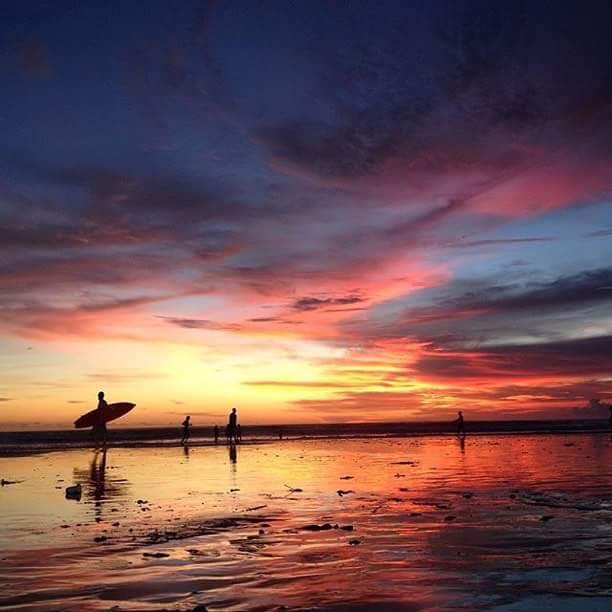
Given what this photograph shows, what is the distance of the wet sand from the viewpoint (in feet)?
33.1

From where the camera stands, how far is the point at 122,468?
33.5 m

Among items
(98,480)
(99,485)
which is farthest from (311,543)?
(98,480)

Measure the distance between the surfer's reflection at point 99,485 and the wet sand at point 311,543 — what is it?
10 centimetres

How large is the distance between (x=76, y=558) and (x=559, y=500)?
1321 centimetres

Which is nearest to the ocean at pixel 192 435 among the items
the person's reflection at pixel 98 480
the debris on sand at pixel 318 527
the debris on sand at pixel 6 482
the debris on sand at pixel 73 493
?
the person's reflection at pixel 98 480

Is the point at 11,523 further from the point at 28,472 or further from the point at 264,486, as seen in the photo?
the point at 28,472

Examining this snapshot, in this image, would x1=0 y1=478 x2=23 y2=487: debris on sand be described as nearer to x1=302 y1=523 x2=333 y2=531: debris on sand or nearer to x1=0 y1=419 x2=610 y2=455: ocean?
x1=302 y1=523 x2=333 y2=531: debris on sand

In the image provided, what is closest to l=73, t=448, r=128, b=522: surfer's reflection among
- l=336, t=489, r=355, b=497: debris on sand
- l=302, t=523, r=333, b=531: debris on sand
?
l=302, t=523, r=333, b=531: debris on sand

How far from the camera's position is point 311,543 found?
14008 mm

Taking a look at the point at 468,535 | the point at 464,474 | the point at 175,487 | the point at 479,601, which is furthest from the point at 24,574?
the point at 464,474

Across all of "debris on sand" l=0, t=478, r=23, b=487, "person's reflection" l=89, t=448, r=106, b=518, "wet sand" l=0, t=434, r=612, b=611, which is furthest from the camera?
"debris on sand" l=0, t=478, r=23, b=487

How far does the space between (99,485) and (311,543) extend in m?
13.7

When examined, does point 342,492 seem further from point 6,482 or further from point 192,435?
point 192,435

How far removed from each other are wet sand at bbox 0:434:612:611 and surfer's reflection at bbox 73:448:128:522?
10 centimetres
